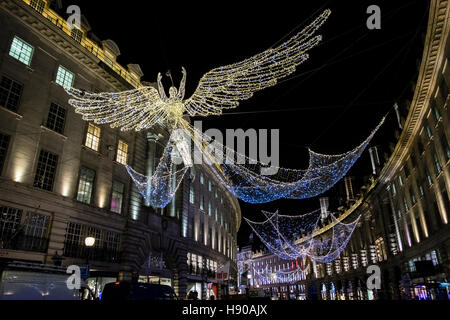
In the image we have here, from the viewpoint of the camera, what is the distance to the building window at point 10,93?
61.0 feet

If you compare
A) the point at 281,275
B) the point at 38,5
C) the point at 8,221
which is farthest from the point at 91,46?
the point at 281,275

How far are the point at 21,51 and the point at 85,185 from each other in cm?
975

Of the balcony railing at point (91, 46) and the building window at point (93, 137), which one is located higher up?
the balcony railing at point (91, 46)

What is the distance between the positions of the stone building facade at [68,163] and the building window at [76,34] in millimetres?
84

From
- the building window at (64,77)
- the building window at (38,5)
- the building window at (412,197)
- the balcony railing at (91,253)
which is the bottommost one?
the balcony railing at (91,253)

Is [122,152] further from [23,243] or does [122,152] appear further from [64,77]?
[23,243]

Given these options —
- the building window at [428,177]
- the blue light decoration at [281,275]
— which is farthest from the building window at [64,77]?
the blue light decoration at [281,275]

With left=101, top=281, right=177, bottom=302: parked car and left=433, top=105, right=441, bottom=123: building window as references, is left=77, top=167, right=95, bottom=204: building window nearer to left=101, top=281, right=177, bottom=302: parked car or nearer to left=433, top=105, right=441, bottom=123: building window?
left=101, top=281, right=177, bottom=302: parked car

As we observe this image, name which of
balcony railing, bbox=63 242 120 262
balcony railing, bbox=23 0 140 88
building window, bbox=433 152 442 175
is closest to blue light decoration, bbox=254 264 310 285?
building window, bbox=433 152 442 175

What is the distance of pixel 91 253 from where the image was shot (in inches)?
885

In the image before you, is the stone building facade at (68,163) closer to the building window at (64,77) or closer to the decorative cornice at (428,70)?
the building window at (64,77)
